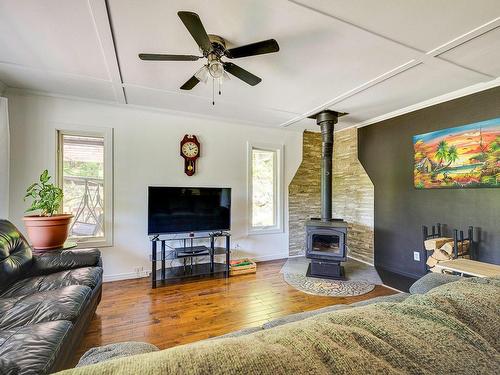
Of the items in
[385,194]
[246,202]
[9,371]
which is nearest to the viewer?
[9,371]

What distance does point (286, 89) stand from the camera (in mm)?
2768

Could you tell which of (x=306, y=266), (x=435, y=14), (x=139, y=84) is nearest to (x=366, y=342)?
(x=435, y=14)

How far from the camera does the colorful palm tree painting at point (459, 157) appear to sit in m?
2.53

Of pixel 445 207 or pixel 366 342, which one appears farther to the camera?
pixel 445 207

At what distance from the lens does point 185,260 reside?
138 inches

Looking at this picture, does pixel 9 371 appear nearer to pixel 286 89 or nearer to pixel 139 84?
pixel 139 84

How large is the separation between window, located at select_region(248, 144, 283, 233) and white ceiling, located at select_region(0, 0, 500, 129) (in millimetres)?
1332

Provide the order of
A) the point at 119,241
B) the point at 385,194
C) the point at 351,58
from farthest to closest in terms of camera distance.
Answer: the point at 385,194, the point at 119,241, the point at 351,58

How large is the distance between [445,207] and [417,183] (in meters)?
0.46

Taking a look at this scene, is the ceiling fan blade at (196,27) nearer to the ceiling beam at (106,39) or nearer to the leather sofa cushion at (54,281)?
the ceiling beam at (106,39)

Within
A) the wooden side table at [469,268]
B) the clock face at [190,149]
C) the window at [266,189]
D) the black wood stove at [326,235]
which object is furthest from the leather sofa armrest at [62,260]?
the wooden side table at [469,268]

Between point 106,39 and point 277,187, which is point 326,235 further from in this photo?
point 106,39

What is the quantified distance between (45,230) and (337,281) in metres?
3.51

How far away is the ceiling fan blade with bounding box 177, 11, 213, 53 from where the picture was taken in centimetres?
138
